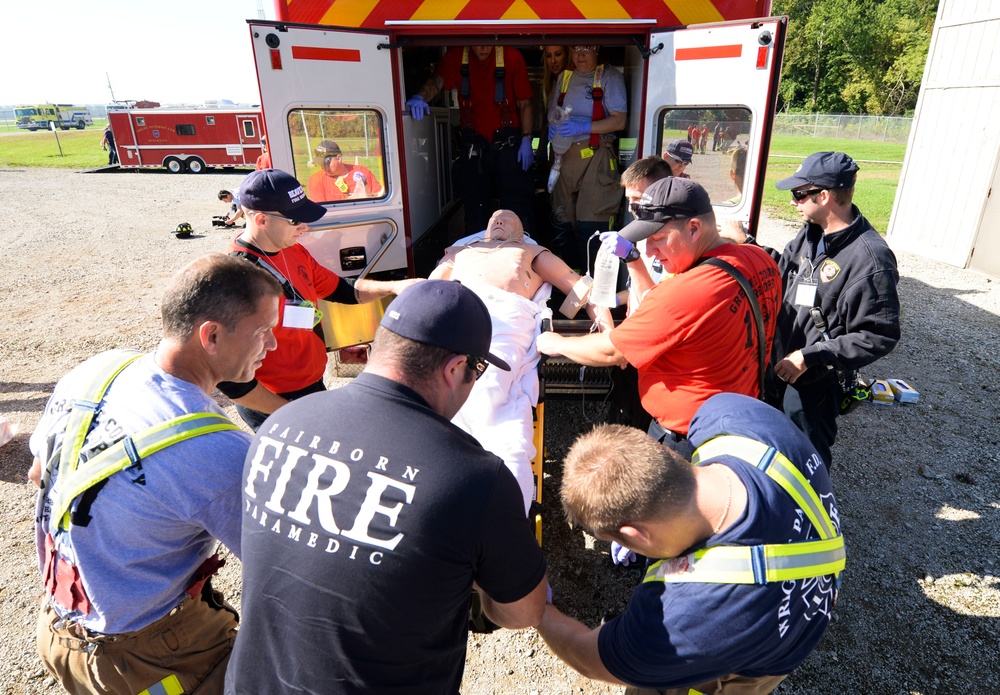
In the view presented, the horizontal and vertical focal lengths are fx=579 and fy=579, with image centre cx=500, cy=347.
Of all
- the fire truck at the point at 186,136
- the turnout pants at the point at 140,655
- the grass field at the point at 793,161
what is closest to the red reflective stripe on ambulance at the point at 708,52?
the grass field at the point at 793,161

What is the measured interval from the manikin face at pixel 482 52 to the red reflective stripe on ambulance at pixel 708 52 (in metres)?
1.99

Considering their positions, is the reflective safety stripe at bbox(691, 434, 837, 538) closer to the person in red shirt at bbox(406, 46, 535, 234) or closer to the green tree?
the person in red shirt at bbox(406, 46, 535, 234)

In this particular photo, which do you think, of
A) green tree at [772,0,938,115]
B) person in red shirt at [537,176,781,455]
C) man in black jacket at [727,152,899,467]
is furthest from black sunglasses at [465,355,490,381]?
green tree at [772,0,938,115]

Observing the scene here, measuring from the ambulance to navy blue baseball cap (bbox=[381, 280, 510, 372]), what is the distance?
9.79ft

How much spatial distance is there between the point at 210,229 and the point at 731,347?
13355 mm

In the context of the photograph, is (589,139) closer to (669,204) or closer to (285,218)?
(669,204)

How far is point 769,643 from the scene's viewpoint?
4.62ft

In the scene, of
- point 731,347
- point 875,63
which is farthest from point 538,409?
point 875,63

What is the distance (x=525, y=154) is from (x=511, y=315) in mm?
2555

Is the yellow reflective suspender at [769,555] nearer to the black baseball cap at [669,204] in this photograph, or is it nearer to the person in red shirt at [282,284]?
the black baseball cap at [669,204]

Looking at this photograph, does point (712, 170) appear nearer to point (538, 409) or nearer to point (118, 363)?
point (538, 409)

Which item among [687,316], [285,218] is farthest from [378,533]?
[285,218]

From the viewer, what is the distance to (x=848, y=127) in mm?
29328

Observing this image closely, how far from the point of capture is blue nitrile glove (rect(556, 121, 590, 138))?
16.5ft
